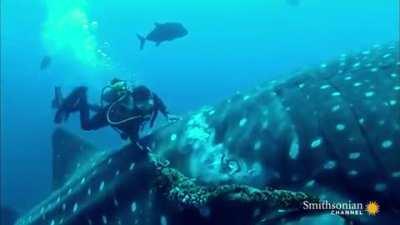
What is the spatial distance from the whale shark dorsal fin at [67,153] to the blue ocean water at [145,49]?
79.9 feet

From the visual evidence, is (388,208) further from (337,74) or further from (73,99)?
(73,99)

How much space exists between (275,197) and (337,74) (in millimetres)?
1573

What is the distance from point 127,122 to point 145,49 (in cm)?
7183

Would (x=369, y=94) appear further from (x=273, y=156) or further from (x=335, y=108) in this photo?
(x=273, y=156)

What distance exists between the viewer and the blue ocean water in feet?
142

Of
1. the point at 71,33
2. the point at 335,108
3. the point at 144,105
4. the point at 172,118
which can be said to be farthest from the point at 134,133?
the point at 71,33

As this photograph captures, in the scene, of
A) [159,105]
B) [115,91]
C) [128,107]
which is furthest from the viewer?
[159,105]

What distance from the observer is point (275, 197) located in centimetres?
433

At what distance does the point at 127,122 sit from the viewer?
18.7 feet

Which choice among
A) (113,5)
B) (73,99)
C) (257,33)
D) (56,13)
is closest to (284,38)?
(257,33)

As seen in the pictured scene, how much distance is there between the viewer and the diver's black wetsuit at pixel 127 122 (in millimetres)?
5777

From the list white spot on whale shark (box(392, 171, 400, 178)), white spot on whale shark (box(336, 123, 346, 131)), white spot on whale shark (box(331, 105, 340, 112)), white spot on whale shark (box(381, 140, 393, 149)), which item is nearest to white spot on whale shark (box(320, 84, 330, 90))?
white spot on whale shark (box(331, 105, 340, 112))

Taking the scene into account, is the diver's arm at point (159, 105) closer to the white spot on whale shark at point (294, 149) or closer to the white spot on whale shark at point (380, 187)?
the white spot on whale shark at point (294, 149)

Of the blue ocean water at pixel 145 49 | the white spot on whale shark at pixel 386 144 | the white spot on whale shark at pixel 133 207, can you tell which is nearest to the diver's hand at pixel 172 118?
the white spot on whale shark at pixel 133 207
